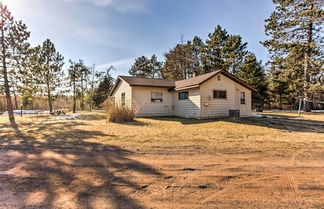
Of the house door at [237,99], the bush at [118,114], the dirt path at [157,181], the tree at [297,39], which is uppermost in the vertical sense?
the tree at [297,39]

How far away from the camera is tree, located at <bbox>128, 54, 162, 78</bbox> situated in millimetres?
33094

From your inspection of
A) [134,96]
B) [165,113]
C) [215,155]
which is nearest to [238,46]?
[165,113]

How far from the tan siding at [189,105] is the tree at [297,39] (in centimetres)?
1268

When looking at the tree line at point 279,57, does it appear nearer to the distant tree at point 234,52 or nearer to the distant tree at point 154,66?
the distant tree at point 234,52

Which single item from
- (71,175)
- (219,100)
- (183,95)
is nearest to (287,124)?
(219,100)

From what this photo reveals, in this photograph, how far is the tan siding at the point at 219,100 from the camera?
37.4 feet

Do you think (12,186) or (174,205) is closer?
(174,205)

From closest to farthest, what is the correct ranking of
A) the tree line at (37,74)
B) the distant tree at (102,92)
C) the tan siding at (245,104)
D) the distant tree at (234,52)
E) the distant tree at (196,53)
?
the tree line at (37,74) < the tan siding at (245,104) < the distant tree at (234,52) < the distant tree at (102,92) < the distant tree at (196,53)

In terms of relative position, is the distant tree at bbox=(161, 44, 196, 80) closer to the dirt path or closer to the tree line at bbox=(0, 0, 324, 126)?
the tree line at bbox=(0, 0, 324, 126)

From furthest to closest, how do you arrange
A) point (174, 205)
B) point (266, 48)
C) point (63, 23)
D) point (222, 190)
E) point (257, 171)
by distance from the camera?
1. point (266, 48)
2. point (63, 23)
3. point (257, 171)
4. point (222, 190)
5. point (174, 205)

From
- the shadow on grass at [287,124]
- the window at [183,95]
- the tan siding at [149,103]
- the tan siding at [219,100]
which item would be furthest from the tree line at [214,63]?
the shadow on grass at [287,124]

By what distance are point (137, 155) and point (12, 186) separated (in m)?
2.21

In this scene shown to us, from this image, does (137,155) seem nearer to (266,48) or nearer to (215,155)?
(215,155)

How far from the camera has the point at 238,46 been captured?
24.8 meters
